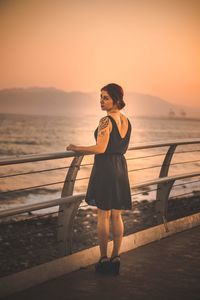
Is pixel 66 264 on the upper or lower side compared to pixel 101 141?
lower

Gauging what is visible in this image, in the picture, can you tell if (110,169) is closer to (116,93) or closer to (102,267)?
(116,93)

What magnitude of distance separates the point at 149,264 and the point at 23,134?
103441mm

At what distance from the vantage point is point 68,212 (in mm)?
6469

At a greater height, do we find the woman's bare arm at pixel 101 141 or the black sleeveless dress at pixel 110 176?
the woman's bare arm at pixel 101 141

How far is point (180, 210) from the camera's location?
65.0 feet

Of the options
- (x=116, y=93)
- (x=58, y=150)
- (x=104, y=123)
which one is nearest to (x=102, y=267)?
(x=104, y=123)

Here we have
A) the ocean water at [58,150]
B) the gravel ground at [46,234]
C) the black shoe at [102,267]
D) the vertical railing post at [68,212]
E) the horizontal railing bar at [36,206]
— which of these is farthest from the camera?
the ocean water at [58,150]

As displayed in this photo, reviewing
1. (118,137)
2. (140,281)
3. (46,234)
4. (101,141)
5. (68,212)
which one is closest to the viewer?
(140,281)

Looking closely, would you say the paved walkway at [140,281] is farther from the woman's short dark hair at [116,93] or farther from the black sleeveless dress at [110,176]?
the woman's short dark hair at [116,93]

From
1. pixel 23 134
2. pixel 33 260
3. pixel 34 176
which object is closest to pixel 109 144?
pixel 33 260

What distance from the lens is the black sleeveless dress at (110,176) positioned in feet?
20.5

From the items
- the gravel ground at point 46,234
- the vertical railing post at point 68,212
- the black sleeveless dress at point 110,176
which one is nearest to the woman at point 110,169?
the black sleeveless dress at point 110,176

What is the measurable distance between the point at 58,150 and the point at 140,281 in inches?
3050

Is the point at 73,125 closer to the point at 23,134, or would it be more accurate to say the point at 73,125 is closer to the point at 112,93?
the point at 23,134
